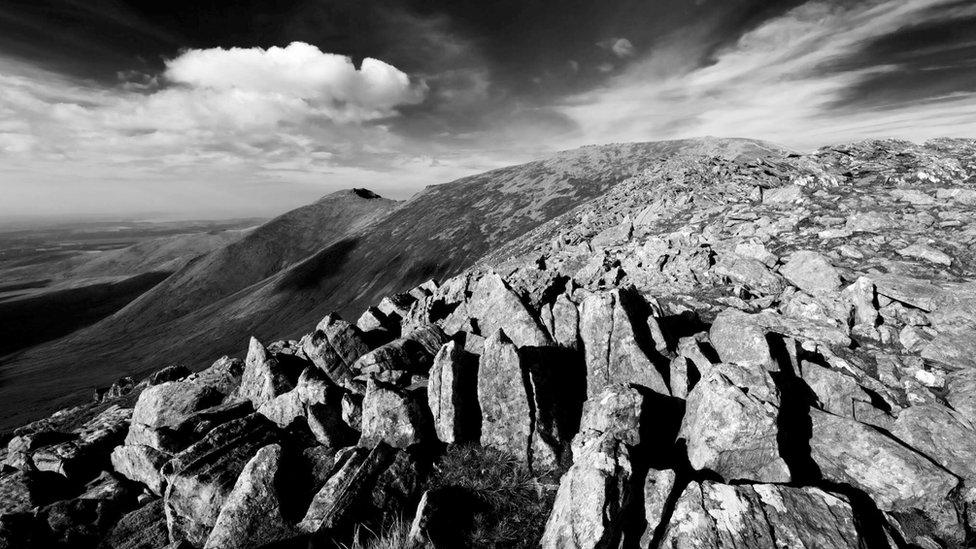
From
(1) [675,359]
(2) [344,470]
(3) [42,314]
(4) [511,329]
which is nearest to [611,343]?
(1) [675,359]

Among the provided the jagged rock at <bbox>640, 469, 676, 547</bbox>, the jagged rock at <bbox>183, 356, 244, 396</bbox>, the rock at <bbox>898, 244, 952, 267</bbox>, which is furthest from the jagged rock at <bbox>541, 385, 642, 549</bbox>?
the rock at <bbox>898, 244, 952, 267</bbox>

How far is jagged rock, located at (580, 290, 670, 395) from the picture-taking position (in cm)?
1591

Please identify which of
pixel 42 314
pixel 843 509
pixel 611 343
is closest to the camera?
pixel 843 509

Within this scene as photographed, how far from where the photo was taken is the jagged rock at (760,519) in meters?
9.61

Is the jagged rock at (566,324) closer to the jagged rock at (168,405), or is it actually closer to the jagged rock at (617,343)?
the jagged rock at (617,343)

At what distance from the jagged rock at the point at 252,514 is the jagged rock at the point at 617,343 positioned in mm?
11834

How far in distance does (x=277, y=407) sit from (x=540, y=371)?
11.8 meters

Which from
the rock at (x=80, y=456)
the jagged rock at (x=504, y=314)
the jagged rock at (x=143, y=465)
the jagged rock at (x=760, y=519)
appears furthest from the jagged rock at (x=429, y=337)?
the rock at (x=80, y=456)

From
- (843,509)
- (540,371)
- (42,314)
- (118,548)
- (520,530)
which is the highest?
(540,371)

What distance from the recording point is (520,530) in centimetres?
1190

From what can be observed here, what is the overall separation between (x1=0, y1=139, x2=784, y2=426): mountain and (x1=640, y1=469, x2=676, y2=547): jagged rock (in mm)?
106837

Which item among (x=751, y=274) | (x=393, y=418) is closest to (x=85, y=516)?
(x=393, y=418)

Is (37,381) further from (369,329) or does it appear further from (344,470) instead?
(344,470)

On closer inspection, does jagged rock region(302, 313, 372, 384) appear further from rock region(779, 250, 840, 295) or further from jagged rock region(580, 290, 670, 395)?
rock region(779, 250, 840, 295)
